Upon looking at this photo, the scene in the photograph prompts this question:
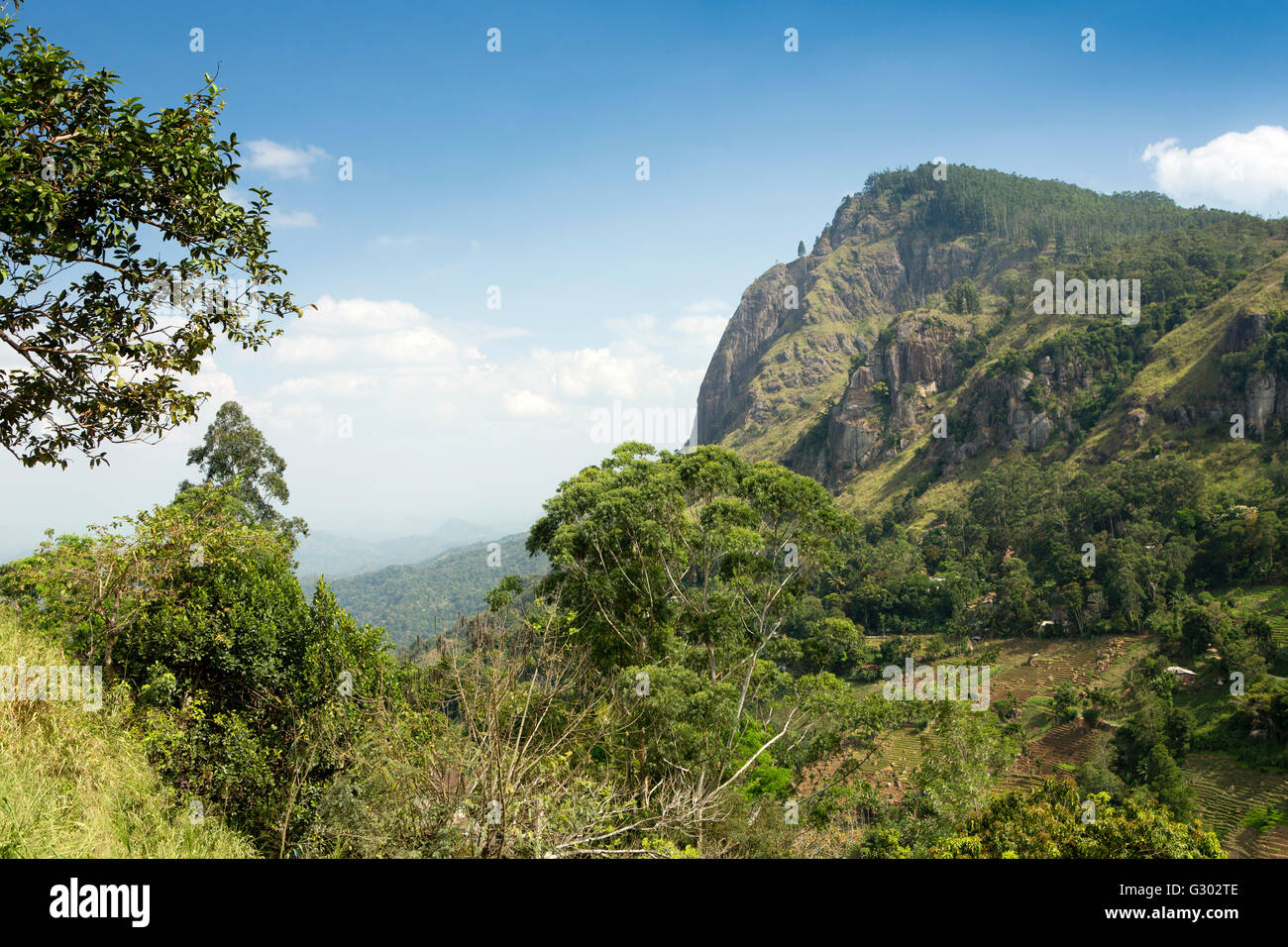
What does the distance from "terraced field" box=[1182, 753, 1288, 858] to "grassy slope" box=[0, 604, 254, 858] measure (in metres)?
32.5

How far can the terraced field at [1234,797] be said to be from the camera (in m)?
25.5

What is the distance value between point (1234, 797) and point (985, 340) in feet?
251

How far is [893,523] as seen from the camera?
77.1 metres

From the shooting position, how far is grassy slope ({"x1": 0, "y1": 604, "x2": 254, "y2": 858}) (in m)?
4.22

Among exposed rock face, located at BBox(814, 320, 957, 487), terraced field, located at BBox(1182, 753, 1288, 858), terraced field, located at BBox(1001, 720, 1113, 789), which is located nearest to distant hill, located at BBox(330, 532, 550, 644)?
exposed rock face, located at BBox(814, 320, 957, 487)

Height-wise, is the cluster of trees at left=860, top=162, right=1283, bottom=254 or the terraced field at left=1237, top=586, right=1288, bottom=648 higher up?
the cluster of trees at left=860, top=162, right=1283, bottom=254

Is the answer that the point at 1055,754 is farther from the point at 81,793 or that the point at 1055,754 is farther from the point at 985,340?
the point at 985,340

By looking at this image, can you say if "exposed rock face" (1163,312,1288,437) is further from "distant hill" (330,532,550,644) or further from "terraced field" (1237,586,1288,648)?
"distant hill" (330,532,550,644)

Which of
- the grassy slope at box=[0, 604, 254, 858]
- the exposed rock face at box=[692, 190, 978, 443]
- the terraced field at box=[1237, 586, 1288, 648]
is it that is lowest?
the terraced field at box=[1237, 586, 1288, 648]

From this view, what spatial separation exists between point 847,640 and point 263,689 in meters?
8.86

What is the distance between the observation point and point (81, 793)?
5199 mm

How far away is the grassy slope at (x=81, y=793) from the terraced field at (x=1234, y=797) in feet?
107
